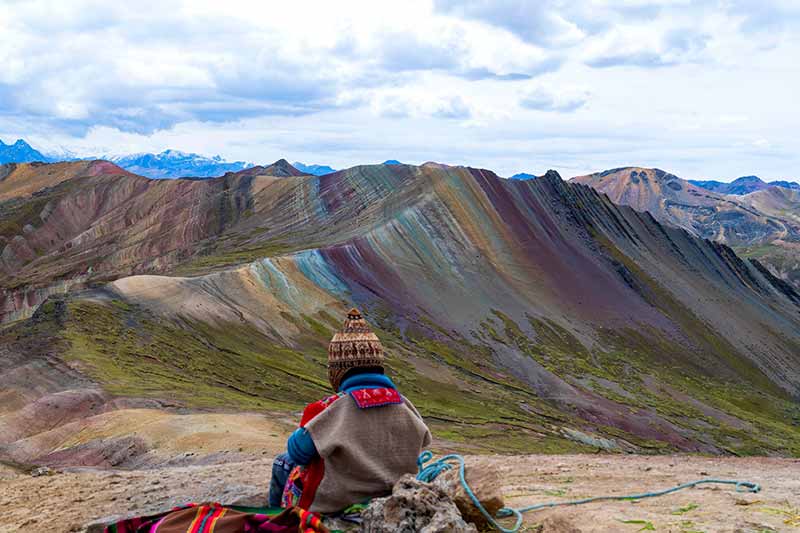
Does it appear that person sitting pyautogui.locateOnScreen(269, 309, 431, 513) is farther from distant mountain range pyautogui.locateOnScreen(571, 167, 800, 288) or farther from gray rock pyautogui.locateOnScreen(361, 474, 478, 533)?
distant mountain range pyautogui.locateOnScreen(571, 167, 800, 288)

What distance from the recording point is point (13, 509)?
8570 mm

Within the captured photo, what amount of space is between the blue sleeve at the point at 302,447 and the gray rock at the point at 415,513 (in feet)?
2.17

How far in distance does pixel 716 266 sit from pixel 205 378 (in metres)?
54.1

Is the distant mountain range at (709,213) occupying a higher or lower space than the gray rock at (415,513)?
higher

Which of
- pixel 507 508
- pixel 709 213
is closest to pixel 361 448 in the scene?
pixel 507 508

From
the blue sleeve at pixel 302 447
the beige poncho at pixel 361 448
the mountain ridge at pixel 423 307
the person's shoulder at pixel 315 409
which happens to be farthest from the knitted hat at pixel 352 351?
the mountain ridge at pixel 423 307

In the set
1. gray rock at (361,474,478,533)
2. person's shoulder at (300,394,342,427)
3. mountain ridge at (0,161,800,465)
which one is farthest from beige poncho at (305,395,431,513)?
mountain ridge at (0,161,800,465)

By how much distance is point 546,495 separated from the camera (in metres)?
7.45

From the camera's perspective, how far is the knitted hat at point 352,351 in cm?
565

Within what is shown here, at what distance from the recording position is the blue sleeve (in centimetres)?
555

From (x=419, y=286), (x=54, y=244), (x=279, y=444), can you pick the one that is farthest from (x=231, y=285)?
(x=54, y=244)

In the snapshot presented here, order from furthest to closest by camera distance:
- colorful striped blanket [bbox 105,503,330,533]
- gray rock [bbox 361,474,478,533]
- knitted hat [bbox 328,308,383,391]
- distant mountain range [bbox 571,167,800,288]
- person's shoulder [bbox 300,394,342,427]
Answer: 1. distant mountain range [bbox 571,167,800,288]
2. person's shoulder [bbox 300,394,342,427]
3. knitted hat [bbox 328,308,383,391]
4. colorful striped blanket [bbox 105,503,330,533]
5. gray rock [bbox 361,474,478,533]

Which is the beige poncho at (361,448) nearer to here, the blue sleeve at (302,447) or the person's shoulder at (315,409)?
the blue sleeve at (302,447)

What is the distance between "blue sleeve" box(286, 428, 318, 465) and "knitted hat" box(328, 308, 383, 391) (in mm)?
488
